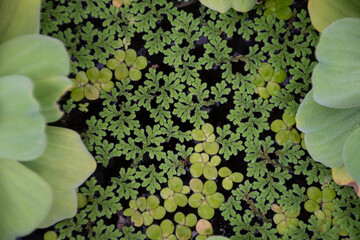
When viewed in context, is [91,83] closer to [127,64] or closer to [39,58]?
[127,64]

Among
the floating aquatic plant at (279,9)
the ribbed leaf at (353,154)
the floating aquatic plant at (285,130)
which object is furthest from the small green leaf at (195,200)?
the floating aquatic plant at (279,9)

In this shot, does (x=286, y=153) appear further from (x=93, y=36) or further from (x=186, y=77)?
(x=93, y=36)

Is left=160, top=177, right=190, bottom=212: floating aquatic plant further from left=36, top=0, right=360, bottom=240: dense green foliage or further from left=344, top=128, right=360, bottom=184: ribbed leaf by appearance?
left=344, top=128, right=360, bottom=184: ribbed leaf

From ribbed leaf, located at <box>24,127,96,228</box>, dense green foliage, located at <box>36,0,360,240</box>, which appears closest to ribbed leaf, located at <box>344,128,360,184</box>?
dense green foliage, located at <box>36,0,360,240</box>

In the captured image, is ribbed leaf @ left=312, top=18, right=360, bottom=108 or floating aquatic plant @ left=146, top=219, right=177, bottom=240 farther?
floating aquatic plant @ left=146, top=219, right=177, bottom=240

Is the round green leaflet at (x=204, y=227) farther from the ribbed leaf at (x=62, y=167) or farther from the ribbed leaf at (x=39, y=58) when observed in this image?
the ribbed leaf at (x=39, y=58)

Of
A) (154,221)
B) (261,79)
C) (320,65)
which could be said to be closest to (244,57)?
(261,79)

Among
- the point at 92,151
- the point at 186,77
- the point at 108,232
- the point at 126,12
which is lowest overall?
the point at 108,232

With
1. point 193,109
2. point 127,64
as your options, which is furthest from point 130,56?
point 193,109
